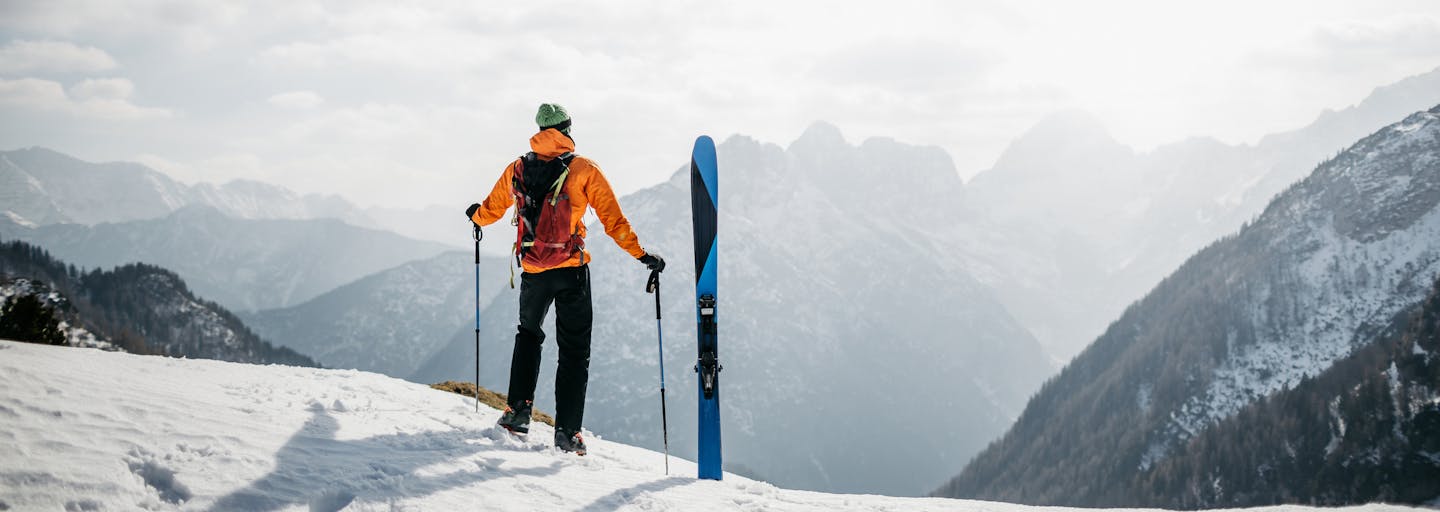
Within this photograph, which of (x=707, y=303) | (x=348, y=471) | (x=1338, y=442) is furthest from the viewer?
(x=1338, y=442)

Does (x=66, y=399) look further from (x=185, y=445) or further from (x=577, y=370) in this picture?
(x=577, y=370)

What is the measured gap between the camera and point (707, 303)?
971 centimetres

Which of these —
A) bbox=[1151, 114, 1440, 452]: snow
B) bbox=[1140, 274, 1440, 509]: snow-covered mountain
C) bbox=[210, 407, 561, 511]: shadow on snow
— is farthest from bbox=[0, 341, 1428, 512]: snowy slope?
bbox=[1151, 114, 1440, 452]: snow

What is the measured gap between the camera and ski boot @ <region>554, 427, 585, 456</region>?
8.84 metres

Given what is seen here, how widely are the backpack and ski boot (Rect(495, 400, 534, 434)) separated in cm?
173

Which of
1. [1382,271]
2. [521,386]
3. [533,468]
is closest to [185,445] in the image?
[533,468]

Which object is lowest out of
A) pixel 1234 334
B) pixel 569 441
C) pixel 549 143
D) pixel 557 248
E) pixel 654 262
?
pixel 1234 334

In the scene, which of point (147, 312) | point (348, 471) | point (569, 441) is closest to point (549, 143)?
point (569, 441)

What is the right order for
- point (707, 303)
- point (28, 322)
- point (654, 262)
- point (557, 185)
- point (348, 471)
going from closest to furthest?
point (348, 471) < point (557, 185) < point (654, 262) < point (707, 303) < point (28, 322)

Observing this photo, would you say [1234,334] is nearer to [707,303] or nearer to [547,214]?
[707,303]

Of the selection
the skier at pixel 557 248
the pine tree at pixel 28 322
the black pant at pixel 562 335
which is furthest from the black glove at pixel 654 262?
the pine tree at pixel 28 322

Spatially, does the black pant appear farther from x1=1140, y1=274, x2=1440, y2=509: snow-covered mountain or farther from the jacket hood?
x1=1140, y1=274, x2=1440, y2=509: snow-covered mountain

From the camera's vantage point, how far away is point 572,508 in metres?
6.39

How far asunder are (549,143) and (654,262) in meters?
1.88
